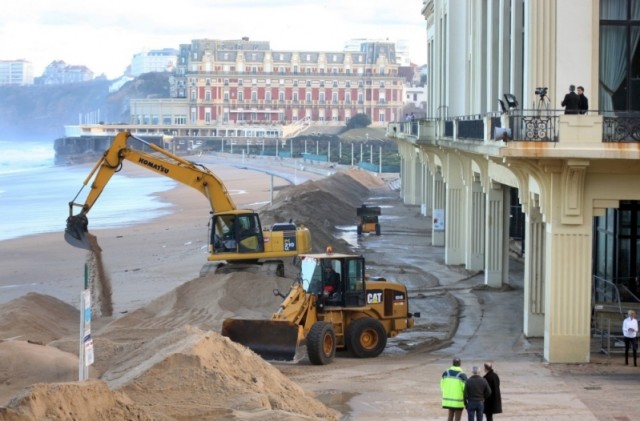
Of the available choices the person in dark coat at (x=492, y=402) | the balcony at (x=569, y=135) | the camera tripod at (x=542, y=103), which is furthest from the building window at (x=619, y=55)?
the person in dark coat at (x=492, y=402)

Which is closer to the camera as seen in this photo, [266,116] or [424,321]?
[424,321]

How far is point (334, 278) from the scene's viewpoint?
77.5 feet

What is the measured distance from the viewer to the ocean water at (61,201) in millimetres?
64812

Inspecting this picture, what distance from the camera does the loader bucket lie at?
885 inches

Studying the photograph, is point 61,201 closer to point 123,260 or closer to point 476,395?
point 123,260

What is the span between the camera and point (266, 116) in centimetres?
19950

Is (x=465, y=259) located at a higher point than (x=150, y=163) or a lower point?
lower

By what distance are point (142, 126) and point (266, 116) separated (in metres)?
19.4

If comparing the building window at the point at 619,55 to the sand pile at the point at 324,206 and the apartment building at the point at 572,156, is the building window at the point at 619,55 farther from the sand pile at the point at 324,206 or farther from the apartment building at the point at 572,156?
the sand pile at the point at 324,206

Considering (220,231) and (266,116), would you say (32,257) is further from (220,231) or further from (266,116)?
(266,116)

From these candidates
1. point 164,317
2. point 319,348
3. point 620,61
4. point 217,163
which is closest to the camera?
point 319,348

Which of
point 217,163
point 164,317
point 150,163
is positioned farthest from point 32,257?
point 217,163

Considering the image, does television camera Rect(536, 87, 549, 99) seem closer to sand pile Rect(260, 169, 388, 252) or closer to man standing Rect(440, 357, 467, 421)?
man standing Rect(440, 357, 467, 421)

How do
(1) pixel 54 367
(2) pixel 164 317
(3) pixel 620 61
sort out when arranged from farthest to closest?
(2) pixel 164 317
(3) pixel 620 61
(1) pixel 54 367
